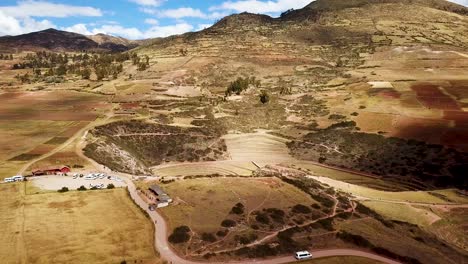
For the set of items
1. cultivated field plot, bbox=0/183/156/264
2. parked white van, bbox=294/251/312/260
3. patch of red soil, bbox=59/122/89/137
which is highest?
patch of red soil, bbox=59/122/89/137

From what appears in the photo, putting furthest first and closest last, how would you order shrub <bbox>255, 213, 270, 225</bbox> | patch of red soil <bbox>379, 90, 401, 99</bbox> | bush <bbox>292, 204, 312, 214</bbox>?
1. patch of red soil <bbox>379, 90, 401, 99</bbox>
2. bush <bbox>292, 204, 312, 214</bbox>
3. shrub <bbox>255, 213, 270, 225</bbox>

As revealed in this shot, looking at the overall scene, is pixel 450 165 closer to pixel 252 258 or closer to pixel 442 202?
pixel 442 202

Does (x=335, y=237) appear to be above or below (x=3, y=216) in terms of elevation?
below

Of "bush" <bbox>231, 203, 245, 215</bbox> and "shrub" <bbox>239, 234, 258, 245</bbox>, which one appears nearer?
"shrub" <bbox>239, 234, 258, 245</bbox>

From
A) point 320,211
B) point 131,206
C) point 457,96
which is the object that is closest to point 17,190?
point 131,206

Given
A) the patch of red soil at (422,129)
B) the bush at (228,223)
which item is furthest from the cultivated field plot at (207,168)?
the patch of red soil at (422,129)

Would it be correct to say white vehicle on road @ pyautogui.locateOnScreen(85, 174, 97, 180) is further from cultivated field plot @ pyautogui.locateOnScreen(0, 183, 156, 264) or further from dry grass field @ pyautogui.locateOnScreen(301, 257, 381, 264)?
dry grass field @ pyautogui.locateOnScreen(301, 257, 381, 264)

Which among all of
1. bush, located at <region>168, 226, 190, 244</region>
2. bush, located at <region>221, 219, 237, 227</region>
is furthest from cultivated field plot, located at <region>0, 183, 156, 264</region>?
bush, located at <region>221, 219, 237, 227</region>
